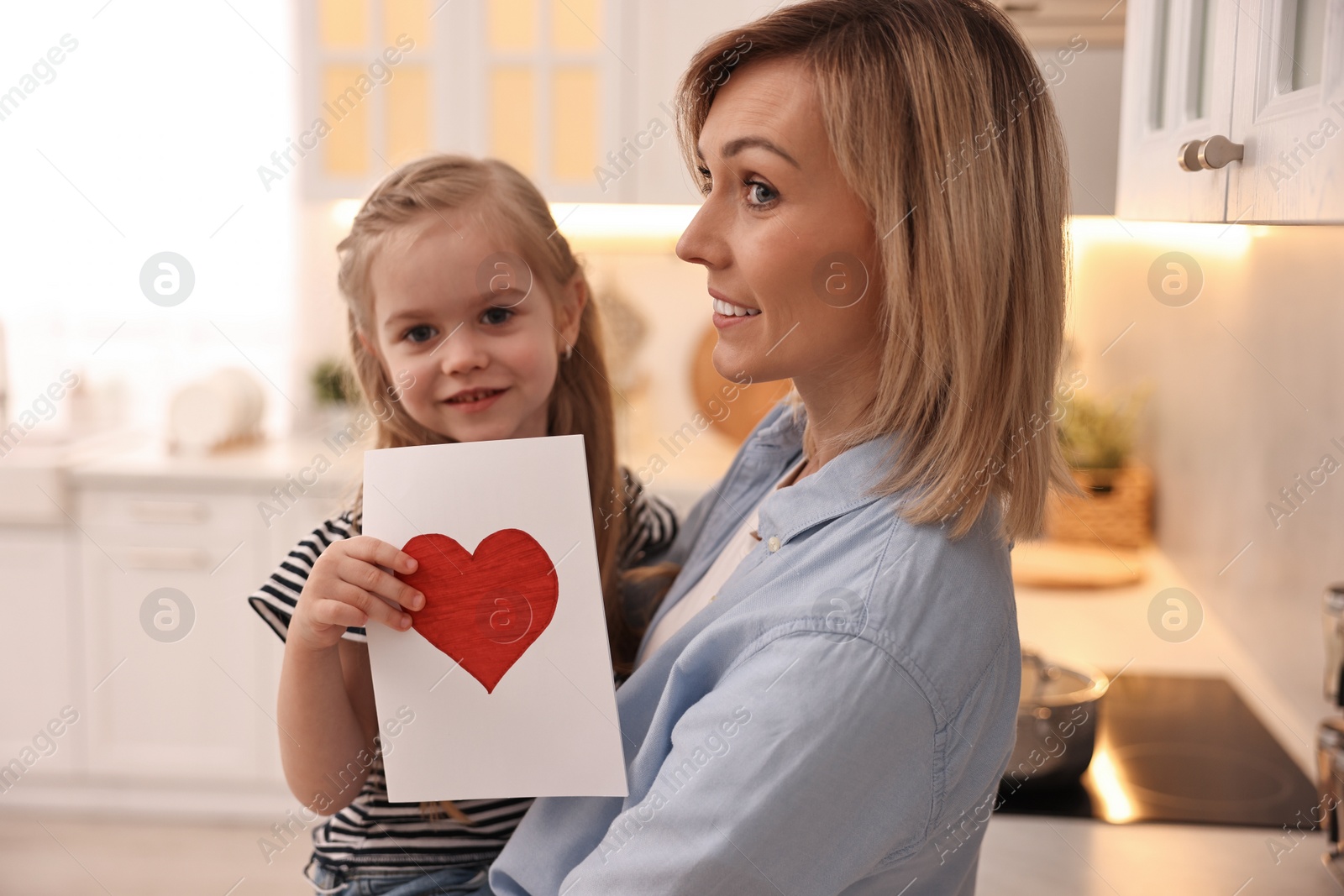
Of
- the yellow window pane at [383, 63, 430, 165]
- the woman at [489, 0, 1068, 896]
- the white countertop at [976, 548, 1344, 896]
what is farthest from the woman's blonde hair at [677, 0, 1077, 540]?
the yellow window pane at [383, 63, 430, 165]

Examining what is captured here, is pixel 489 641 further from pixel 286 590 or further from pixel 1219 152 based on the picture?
pixel 1219 152

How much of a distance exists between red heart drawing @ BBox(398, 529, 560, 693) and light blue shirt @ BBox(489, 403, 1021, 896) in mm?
118

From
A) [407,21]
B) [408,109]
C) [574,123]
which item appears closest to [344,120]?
[408,109]

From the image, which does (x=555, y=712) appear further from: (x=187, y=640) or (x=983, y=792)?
(x=187, y=640)

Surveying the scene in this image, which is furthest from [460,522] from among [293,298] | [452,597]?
Answer: [293,298]

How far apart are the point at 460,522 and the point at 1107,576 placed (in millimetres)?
1738

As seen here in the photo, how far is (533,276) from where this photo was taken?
1.14 m

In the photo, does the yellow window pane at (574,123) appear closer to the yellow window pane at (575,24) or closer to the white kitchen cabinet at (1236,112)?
the yellow window pane at (575,24)

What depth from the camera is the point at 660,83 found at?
248cm

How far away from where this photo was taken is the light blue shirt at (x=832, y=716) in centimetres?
70

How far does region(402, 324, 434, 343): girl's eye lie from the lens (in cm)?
108

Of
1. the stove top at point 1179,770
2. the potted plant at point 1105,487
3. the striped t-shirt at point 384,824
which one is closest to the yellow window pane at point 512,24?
the potted plant at point 1105,487

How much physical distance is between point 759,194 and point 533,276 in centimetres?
38

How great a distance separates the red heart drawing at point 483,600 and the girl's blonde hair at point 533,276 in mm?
250
